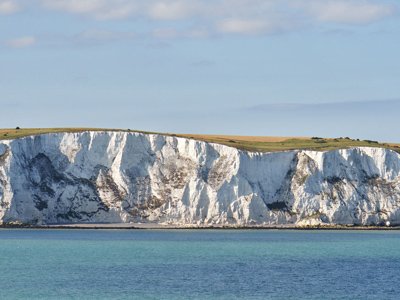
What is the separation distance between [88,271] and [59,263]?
6.83 meters

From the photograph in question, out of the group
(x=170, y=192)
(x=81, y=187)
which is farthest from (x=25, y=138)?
(x=170, y=192)

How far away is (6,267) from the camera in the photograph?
69.1 metres

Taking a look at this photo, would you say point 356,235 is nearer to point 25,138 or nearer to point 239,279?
point 25,138

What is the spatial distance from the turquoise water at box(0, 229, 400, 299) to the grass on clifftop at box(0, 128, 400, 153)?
21415 millimetres

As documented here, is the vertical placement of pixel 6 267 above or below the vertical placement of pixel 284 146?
below

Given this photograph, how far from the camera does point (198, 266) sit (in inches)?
2776

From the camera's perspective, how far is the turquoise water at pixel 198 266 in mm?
55406

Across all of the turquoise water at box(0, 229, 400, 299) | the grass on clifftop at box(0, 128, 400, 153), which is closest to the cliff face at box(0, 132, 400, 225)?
the grass on clifftop at box(0, 128, 400, 153)

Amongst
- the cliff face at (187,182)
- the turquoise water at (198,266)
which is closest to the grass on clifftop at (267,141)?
the cliff face at (187,182)

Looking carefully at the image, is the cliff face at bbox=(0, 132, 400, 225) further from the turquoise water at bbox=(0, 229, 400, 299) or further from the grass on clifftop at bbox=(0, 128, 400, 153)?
the turquoise water at bbox=(0, 229, 400, 299)

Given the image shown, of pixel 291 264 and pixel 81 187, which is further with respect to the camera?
pixel 81 187

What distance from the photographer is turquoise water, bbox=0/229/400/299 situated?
55406 mm

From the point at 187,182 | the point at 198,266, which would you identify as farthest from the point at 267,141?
the point at 198,266

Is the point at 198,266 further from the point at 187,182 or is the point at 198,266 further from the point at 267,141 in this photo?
the point at 267,141
